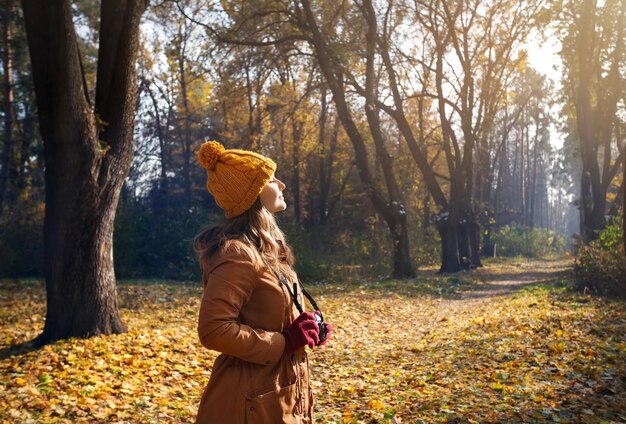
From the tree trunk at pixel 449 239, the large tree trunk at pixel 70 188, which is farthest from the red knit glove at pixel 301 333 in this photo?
the tree trunk at pixel 449 239

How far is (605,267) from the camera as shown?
14.8 meters

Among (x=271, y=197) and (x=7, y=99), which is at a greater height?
(x=7, y=99)

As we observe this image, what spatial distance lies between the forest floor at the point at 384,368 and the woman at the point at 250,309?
3.31 meters

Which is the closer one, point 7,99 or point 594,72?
point 7,99

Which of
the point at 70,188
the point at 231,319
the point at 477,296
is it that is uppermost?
the point at 70,188

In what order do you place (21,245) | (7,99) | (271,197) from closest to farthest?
1. (271,197)
2. (21,245)
3. (7,99)

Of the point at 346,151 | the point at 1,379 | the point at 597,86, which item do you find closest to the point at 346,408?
the point at 1,379

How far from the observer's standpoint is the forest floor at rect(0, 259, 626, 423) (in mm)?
6086

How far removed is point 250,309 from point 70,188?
650 centimetres

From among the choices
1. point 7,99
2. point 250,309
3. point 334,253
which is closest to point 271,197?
point 250,309

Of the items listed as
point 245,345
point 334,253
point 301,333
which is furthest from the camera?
point 334,253

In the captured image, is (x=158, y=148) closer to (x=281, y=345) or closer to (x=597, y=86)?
(x=597, y=86)

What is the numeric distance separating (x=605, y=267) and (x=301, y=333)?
1380 cm

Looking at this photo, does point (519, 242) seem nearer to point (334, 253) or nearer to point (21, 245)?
point (334, 253)
